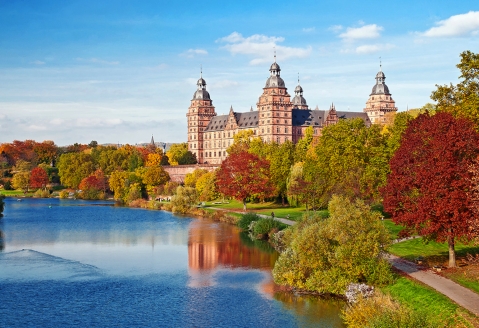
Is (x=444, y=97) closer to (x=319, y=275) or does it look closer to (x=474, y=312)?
(x=319, y=275)

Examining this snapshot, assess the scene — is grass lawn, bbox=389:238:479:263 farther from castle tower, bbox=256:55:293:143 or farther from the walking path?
castle tower, bbox=256:55:293:143

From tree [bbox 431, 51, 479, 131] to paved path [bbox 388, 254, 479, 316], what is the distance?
9.98 metres

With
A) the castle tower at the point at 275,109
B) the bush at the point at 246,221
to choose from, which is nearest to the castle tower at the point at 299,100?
the castle tower at the point at 275,109

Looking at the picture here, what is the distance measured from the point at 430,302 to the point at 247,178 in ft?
143

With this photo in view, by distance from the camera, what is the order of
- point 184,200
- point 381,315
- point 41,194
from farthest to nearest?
1. point 41,194
2. point 184,200
3. point 381,315

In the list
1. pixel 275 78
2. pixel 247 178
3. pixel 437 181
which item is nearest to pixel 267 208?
pixel 247 178

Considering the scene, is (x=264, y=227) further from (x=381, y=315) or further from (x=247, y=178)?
(x=381, y=315)

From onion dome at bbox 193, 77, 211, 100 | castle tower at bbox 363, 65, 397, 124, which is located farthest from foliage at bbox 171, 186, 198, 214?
castle tower at bbox 363, 65, 397, 124

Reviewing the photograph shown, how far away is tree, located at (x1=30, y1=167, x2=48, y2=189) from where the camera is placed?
10982 cm

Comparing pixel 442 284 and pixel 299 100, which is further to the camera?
pixel 299 100

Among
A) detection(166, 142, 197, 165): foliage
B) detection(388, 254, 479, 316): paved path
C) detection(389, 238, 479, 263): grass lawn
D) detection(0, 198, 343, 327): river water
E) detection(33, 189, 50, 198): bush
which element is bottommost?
detection(0, 198, 343, 327): river water

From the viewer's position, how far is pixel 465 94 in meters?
37.6

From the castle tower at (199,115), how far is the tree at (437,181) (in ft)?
369

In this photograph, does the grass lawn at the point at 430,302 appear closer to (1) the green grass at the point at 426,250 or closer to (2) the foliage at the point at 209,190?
(1) the green grass at the point at 426,250
